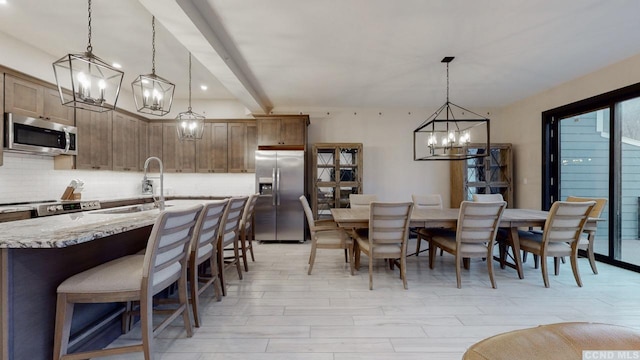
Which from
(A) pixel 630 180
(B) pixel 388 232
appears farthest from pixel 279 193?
(A) pixel 630 180

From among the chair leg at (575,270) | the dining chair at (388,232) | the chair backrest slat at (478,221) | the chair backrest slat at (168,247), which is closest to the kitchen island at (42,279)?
the chair backrest slat at (168,247)

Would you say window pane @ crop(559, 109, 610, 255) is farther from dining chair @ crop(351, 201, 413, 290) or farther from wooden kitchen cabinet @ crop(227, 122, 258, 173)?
wooden kitchen cabinet @ crop(227, 122, 258, 173)

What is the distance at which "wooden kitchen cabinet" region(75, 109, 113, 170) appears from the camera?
3.81 meters

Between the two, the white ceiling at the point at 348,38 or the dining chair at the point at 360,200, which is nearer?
the white ceiling at the point at 348,38

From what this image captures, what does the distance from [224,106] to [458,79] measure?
13.8ft

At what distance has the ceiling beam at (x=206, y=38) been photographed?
6.99 feet

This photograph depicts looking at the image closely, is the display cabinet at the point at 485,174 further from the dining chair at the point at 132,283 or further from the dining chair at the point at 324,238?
Answer: the dining chair at the point at 132,283

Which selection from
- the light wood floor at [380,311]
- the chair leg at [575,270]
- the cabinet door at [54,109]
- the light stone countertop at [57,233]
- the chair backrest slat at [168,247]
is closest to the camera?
the light stone countertop at [57,233]

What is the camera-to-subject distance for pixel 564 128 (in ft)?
14.1

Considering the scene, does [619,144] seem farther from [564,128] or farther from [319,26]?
[319,26]

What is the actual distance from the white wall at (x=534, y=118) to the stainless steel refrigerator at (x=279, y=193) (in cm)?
401

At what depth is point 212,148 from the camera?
17.0 feet

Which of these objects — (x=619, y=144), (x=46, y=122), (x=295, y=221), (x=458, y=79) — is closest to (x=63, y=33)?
(x=46, y=122)

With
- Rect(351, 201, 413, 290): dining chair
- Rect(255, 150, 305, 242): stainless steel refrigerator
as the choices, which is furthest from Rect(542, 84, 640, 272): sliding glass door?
Rect(255, 150, 305, 242): stainless steel refrigerator
